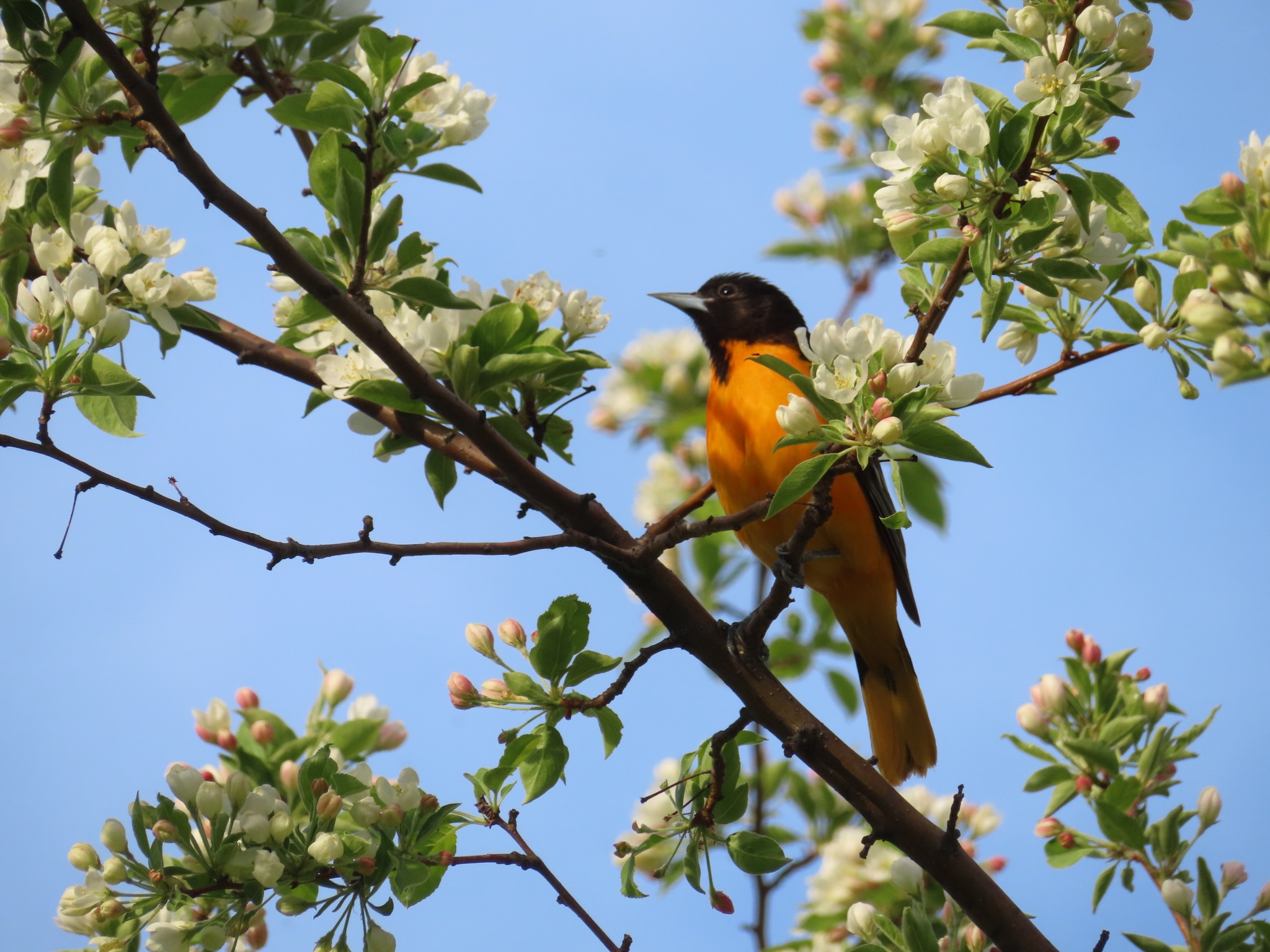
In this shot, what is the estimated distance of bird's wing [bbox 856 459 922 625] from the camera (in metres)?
3.46

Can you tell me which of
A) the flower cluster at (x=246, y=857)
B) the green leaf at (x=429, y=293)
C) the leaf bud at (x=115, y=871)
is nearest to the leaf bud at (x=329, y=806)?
the flower cluster at (x=246, y=857)

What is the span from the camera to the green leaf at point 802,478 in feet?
5.95

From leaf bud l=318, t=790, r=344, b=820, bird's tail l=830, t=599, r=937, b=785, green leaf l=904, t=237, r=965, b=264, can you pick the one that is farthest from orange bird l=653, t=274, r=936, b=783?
leaf bud l=318, t=790, r=344, b=820

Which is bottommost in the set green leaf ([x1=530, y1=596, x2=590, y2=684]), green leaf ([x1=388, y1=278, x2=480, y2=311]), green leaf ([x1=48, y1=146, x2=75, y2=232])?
green leaf ([x1=530, y1=596, x2=590, y2=684])

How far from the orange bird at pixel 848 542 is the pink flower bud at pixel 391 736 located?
3.97 ft

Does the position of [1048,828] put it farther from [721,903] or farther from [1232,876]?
[721,903]

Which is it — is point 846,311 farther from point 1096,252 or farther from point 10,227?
point 10,227

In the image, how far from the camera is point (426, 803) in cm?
220

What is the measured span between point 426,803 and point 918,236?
1549 millimetres

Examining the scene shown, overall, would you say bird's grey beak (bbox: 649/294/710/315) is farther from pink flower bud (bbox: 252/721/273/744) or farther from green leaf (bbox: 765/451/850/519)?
green leaf (bbox: 765/451/850/519)

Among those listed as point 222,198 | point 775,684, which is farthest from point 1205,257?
point 222,198

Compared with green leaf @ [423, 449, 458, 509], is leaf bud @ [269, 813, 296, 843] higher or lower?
lower

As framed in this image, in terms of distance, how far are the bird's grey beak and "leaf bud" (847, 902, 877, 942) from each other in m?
2.82

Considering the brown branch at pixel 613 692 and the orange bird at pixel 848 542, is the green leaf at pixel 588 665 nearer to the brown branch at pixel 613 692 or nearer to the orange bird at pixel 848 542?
the brown branch at pixel 613 692
